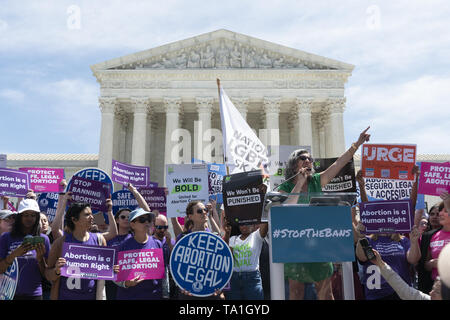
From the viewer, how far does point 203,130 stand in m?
39.8

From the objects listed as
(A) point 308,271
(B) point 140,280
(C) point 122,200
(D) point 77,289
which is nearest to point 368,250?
(A) point 308,271

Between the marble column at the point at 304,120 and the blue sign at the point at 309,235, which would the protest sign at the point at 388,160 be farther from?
the marble column at the point at 304,120

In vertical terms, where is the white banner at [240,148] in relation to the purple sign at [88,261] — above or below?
above

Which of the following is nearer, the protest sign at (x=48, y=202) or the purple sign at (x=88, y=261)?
the purple sign at (x=88, y=261)

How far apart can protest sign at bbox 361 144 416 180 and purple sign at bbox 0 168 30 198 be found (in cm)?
910

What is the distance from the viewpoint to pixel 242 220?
6.45 meters

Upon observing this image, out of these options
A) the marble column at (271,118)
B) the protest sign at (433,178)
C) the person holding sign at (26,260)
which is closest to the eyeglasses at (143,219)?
the person holding sign at (26,260)

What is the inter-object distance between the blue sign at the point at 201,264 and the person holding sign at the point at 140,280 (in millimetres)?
1184

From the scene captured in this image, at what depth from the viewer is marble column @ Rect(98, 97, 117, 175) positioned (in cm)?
3888

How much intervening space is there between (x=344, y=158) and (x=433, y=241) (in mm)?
2097

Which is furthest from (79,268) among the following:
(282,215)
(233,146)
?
(233,146)

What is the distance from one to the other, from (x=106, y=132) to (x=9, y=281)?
35328 mm

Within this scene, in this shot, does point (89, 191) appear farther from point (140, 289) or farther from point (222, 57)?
point (222, 57)

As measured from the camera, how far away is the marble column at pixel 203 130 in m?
39.9
